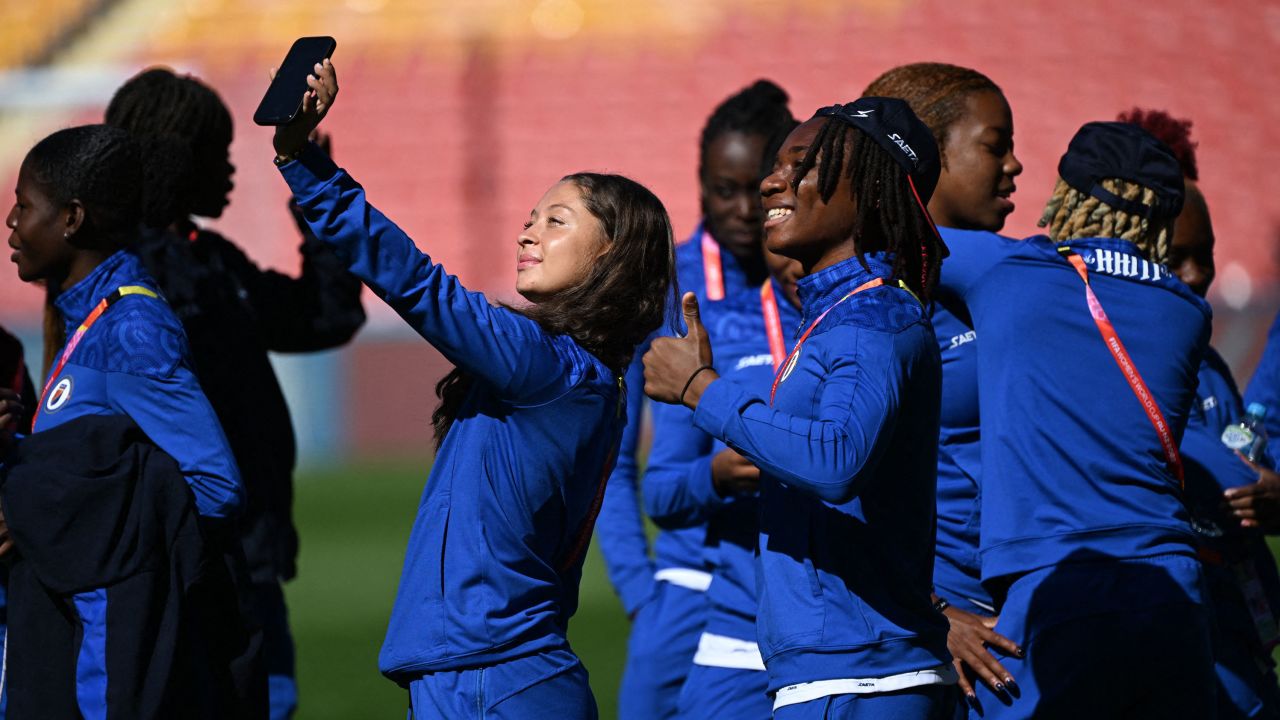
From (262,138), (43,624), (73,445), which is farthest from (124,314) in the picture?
(262,138)

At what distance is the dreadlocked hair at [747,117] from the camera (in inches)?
188

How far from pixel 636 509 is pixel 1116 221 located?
5.91 ft

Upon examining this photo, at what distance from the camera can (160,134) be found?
4.23 m

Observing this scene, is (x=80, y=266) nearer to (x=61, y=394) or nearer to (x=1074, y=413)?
(x=61, y=394)

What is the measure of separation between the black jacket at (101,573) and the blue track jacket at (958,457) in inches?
66.7

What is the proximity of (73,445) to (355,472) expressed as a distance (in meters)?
10.1

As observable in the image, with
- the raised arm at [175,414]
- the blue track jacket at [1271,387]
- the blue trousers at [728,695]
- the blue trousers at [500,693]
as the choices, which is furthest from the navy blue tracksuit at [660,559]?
the blue track jacket at [1271,387]

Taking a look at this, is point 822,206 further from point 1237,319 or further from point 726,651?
point 1237,319

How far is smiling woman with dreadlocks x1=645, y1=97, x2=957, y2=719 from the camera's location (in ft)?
8.69

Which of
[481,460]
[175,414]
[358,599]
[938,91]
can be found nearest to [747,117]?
[938,91]

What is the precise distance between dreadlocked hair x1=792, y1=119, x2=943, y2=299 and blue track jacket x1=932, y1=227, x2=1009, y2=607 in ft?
2.13

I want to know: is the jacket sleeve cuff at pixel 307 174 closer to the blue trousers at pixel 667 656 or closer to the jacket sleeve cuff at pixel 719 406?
the jacket sleeve cuff at pixel 719 406

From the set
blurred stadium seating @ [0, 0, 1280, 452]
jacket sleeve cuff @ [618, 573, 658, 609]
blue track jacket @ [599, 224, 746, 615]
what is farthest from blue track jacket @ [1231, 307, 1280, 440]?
blurred stadium seating @ [0, 0, 1280, 452]

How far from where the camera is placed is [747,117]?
4801 millimetres
